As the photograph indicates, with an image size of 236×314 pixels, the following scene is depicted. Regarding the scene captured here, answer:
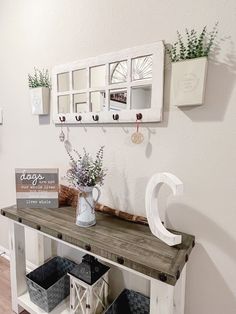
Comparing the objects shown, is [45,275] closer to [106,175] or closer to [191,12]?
[106,175]

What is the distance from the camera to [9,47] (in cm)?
162

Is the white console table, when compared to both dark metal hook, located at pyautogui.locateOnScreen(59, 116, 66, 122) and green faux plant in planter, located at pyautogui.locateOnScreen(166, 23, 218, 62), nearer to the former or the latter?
dark metal hook, located at pyautogui.locateOnScreen(59, 116, 66, 122)

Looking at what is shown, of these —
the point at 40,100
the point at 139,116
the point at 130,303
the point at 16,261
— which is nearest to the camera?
the point at 139,116

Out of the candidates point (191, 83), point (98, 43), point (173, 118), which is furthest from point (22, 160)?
point (191, 83)

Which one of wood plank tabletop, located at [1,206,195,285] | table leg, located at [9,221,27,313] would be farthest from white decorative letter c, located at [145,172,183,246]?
table leg, located at [9,221,27,313]

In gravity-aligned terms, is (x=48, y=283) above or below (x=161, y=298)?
below

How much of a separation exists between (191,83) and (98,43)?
2.00 ft

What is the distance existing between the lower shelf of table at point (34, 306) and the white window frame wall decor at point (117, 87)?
1.08 meters

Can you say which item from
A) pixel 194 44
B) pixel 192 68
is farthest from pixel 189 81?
pixel 194 44

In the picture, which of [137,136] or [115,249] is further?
[137,136]

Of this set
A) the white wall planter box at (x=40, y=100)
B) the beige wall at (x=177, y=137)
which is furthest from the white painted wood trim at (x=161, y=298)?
the white wall planter box at (x=40, y=100)

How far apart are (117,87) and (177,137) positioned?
40 centimetres

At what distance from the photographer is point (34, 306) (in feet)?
4.10

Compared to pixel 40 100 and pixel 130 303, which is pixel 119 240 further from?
pixel 40 100
